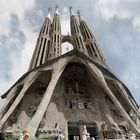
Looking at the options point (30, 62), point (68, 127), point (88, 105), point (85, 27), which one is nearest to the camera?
point (68, 127)

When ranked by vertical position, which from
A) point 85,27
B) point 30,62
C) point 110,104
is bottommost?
point 110,104

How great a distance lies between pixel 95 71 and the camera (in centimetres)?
1700

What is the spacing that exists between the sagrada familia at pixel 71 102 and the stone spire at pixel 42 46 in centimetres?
483

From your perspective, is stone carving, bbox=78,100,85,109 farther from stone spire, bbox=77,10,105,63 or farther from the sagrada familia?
stone spire, bbox=77,10,105,63

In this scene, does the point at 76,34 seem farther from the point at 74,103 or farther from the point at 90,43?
the point at 74,103

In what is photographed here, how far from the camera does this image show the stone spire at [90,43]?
2517 cm

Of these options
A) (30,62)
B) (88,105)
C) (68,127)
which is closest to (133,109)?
(88,105)

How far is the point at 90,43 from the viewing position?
27359mm

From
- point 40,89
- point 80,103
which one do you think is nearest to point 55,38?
point 40,89

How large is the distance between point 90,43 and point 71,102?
1201 centimetres

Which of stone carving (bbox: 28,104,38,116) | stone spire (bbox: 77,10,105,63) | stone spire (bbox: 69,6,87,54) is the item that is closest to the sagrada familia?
stone carving (bbox: 28,104,38,116)

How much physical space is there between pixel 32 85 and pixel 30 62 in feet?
20.8

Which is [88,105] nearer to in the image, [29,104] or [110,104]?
[110,104]

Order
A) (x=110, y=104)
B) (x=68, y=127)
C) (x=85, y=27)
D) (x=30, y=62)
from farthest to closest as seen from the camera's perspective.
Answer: (x=85, y=27), (x=30, y=62), (x=110, y=104), (x=68, y=127)
